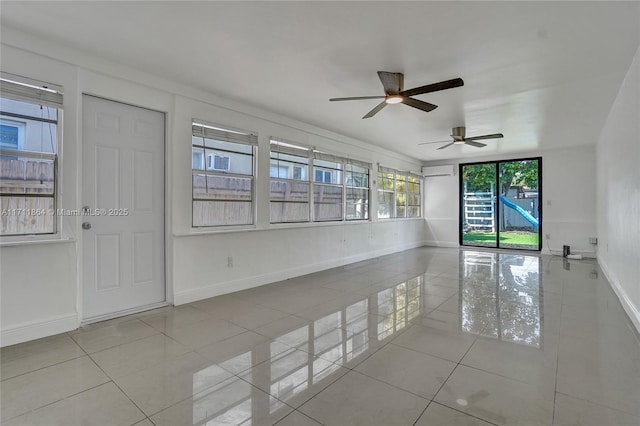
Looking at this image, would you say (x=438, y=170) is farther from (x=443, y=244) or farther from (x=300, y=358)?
(x=300, y=358)

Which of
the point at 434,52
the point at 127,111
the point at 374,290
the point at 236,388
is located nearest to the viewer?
the point at 236,388

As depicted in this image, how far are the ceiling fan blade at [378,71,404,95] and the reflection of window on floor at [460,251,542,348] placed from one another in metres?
2.48

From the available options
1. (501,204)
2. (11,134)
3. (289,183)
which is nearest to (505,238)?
(501,204)

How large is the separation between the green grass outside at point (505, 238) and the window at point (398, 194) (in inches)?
64.1

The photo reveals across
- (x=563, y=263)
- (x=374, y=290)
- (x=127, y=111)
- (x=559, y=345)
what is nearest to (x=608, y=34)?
(x=559, y=345)

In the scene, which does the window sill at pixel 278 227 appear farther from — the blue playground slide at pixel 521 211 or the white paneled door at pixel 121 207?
the blue playground slide at pixel 521 211

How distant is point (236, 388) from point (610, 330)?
3.37 metres

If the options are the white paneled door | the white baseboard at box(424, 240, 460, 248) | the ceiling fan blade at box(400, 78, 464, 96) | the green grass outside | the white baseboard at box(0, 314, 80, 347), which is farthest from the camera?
the white baseboard at box(424, 240, 460, 248)

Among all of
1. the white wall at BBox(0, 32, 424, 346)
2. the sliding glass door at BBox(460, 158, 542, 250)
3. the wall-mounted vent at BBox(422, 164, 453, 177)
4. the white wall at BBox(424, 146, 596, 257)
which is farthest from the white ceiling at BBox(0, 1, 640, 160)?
the wall-mounted vent at BBox(422, 164, 453, 177)

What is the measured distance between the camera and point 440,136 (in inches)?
245

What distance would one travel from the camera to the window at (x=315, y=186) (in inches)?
196

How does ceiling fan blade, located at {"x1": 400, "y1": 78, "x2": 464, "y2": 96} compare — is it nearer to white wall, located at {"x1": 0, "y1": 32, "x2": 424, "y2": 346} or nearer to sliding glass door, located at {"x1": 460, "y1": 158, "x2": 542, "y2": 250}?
white wall, located at {"x1": 0, "y1": 32, "x2": 424, "y2": 346}

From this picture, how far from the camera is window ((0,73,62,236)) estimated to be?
2.64 meters

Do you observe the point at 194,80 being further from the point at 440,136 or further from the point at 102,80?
the point at 440,136
